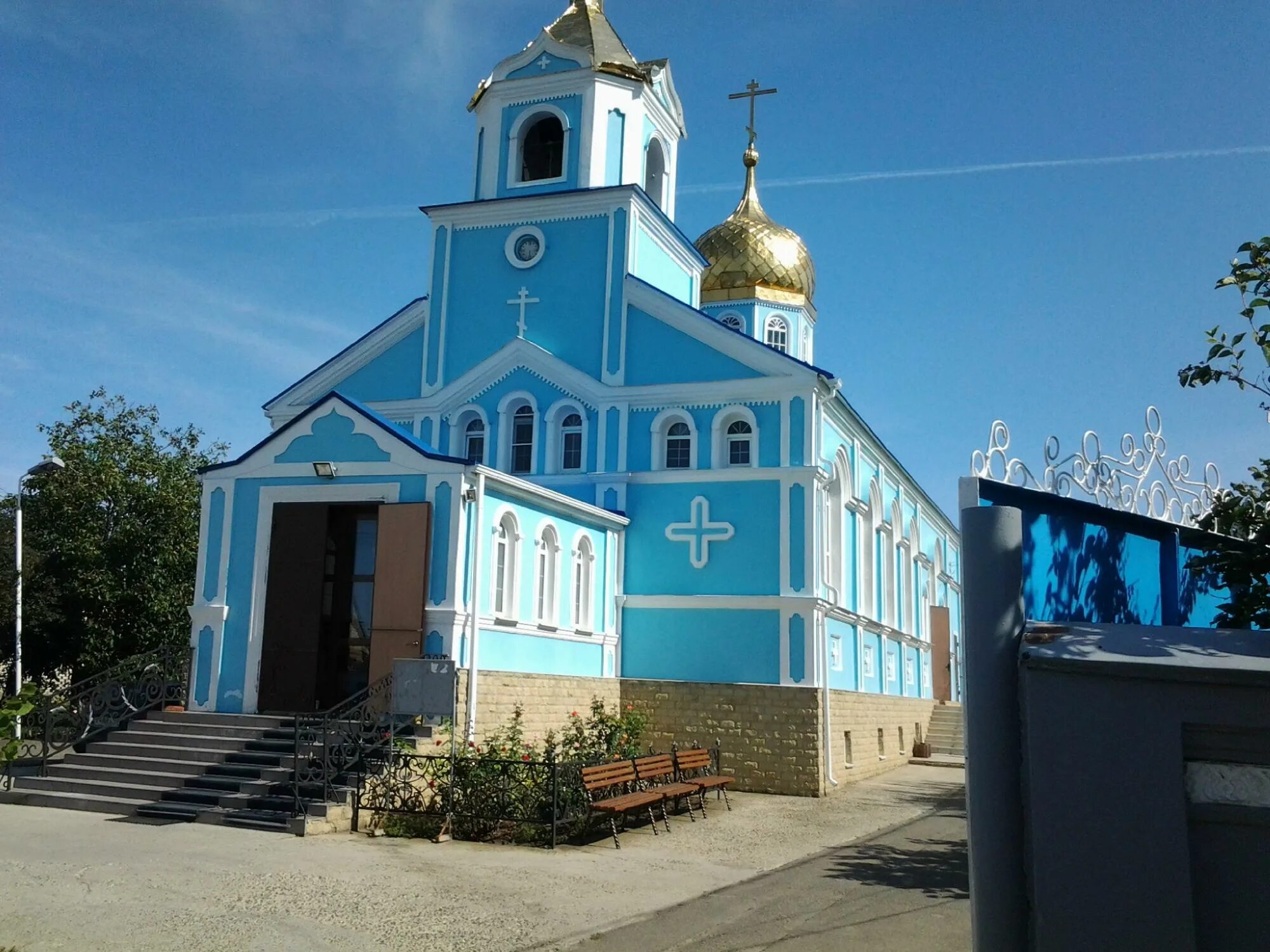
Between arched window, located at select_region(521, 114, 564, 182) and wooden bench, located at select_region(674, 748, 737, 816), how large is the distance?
36.9 ft

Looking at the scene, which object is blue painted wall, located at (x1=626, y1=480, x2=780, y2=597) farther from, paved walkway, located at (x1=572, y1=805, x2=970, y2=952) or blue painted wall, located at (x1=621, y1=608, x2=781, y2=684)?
paved walkway, located at (x1=572, y1=805, x2=970, y2=952)

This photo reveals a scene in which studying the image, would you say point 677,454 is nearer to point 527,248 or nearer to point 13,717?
point 527,248

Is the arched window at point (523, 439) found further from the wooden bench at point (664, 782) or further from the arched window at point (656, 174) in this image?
the wooden bench at point (664, 782)

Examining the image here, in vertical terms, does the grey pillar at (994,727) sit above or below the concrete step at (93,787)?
above

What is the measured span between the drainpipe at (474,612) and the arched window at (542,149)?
8500mm

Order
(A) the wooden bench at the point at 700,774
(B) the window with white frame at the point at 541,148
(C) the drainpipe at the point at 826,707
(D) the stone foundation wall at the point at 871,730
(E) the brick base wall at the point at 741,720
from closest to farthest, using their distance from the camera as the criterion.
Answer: (A) the wooden bench at the point at 700,774 → (E) the brick base wall at the point at 741,720 → (C) the drainpipe at the point at 826,707 → (D) the stone foundation wall at the point at 871,730 → (B) the window with white frame at the point at 541,148

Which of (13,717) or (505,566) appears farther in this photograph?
(505,566)

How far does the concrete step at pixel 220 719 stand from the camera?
14.9 meters

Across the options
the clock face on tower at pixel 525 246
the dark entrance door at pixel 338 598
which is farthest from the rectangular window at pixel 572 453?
the dark entrance door at pixel 338 598

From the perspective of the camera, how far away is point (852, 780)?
20.6m

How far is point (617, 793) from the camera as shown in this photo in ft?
44.9

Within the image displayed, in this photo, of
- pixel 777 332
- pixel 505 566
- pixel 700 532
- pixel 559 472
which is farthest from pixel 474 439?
pixel 777 332

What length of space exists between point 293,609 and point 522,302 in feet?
25.2

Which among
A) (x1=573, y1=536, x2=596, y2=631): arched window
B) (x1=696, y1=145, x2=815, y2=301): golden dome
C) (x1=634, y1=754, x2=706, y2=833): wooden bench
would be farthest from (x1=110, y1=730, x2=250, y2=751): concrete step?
(x1=696, y1=145, x2=815, y2=301): golden dome
